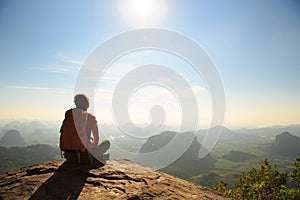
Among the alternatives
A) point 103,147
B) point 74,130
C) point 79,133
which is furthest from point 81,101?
point 103,147

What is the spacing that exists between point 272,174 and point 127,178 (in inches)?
1263

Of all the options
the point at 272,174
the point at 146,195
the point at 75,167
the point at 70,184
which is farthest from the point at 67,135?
the point at 272,174

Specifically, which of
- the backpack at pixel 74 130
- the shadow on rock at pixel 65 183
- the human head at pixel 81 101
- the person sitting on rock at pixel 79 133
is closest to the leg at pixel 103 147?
the person sitting on rock at pixel 79 133

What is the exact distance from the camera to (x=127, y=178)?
8.06m

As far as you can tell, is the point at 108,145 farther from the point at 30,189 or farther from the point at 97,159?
the point at 30,189

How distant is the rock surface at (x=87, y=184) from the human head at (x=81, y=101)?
296cm

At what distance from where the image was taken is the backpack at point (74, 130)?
803 centimetres

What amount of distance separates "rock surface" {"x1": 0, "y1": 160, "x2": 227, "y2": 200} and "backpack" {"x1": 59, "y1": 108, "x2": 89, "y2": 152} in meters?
1.14

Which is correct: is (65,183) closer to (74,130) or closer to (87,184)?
(87,184)

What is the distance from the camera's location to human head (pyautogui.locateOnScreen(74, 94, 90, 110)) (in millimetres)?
8352

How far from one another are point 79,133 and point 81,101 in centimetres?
152

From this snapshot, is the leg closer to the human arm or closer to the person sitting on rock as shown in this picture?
the person sitting on rock

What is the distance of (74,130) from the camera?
8023mm

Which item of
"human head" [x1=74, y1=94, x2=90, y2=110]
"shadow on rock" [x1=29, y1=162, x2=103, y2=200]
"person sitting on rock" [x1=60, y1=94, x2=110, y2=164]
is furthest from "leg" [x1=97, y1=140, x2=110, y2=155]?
"human head" [x1=74, y1=94, x2=90, y2=110]
